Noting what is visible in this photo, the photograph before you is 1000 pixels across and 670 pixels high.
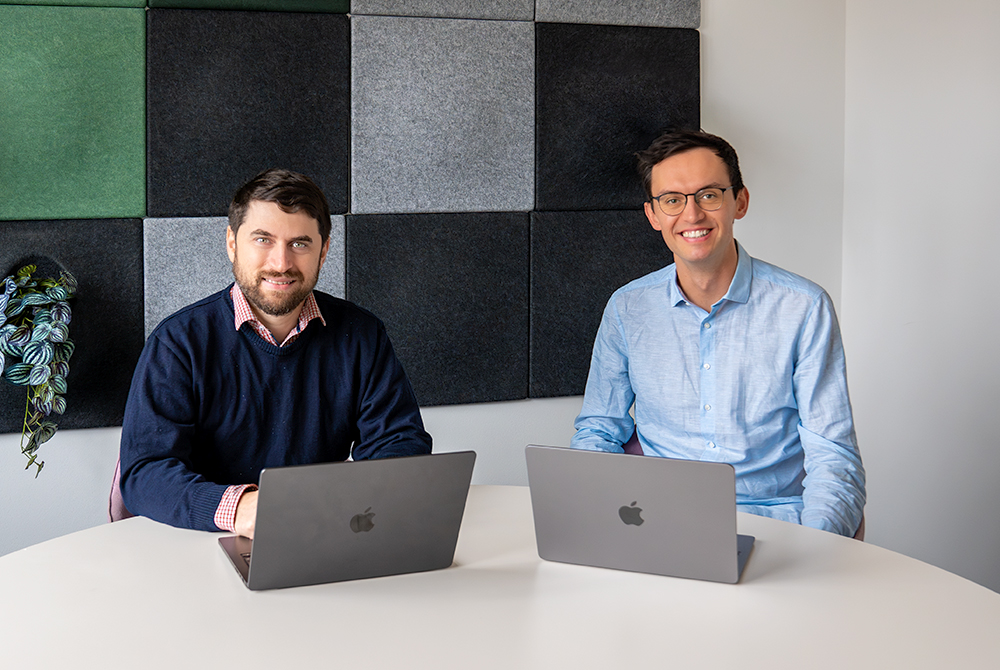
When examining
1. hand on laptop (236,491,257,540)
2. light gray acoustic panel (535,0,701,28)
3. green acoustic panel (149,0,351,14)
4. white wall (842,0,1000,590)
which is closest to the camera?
hand on laptop (236,491,257,540)

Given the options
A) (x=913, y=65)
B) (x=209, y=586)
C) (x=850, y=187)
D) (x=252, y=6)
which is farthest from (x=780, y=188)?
(x=209, y=586)

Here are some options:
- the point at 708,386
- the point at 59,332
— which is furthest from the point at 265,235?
the point at 708,386

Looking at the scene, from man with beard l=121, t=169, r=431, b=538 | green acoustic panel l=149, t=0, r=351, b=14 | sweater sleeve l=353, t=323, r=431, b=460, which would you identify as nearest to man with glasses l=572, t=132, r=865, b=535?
sweater sleeve l=353, t=323, r=431, b=460

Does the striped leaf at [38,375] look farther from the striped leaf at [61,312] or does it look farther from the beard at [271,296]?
the beard at [271,296]

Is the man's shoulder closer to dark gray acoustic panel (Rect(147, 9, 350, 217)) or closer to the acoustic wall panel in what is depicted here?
dark gray acoustic panel (Rect(147, 9, 350, 217))

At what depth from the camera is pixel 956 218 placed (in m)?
2.77

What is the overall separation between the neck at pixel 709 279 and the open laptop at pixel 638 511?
78 cm

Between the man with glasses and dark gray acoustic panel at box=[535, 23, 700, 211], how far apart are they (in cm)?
83

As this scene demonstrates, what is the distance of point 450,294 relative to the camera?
112 inches

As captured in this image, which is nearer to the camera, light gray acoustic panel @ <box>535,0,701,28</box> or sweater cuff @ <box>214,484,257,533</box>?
sweater cuff @ <box>214,484,257,533</box>

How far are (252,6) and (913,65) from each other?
2.04 m

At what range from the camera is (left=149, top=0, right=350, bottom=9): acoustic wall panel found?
98.7 inches

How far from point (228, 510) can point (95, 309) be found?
1268mm

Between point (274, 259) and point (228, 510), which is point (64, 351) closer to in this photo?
point (274, 259)
